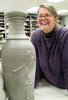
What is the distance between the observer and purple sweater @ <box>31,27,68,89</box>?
1.32 m

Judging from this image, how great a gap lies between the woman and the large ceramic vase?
16.6 inches

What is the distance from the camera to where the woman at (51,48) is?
1288 millimetres

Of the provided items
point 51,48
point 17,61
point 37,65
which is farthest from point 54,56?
point 17,61

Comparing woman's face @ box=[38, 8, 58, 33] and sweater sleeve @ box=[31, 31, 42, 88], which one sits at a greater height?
woman's face @ box=[38, 8, 58, 33]

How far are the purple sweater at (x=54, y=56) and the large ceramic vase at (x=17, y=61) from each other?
48 centimetres

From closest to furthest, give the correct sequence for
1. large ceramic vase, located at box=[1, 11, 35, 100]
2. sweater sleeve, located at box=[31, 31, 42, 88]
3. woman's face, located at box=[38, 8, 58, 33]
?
large ceramic vase, located at box=[1, 11, 35, 100] < woman's face, located at box=[38, 8, 58, 33] < sweater sleeve, located at box=[31, 31, 42, 88]

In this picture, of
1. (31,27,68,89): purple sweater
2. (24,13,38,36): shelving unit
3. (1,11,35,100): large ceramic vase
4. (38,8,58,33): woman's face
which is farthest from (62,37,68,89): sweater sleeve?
(24,13,38,36): shelving unit

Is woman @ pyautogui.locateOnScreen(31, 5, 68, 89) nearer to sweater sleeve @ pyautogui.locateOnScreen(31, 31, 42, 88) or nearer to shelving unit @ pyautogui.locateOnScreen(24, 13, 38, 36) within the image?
sweater sleeve @ pyautogui.locateOnScreen(31, 31, 42, 88)

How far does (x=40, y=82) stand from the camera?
1.58 meters

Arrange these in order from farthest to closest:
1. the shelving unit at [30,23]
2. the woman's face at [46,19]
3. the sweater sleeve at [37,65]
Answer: the shelving unit at [30,23] → the sweater sleeve at [37,65] → the woman's face at [46,19]

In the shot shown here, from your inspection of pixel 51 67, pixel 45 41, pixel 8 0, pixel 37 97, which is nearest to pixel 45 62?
pixel 51 67

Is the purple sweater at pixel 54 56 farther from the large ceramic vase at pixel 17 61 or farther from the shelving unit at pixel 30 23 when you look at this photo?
the shelving unit at pixel 30 23

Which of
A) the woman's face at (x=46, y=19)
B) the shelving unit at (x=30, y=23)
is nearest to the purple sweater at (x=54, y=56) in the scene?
the woman's face at (x=46, y=19)

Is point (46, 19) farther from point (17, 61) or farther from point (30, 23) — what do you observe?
point (30, 23)
